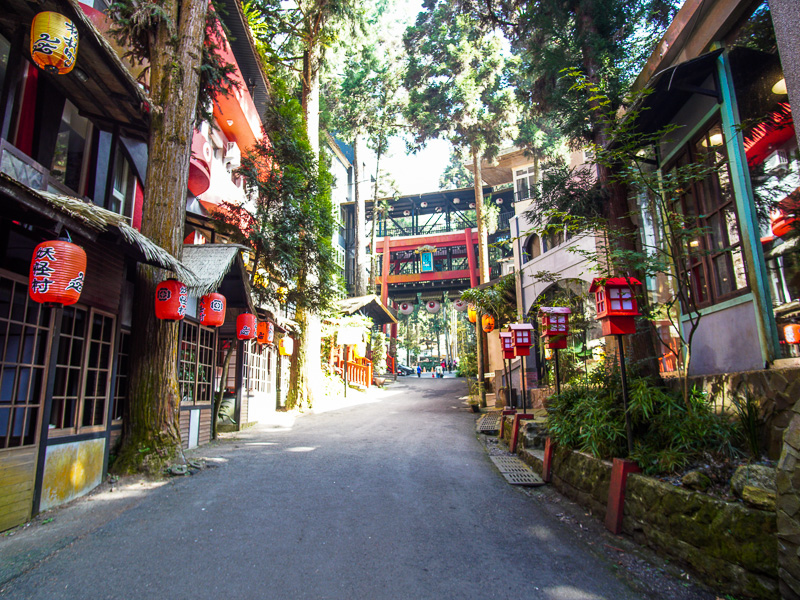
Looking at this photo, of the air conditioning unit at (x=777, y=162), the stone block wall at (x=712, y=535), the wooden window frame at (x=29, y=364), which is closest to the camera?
the stone block wall at (x=712, y=535)

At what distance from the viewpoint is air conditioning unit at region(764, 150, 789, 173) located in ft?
18.2

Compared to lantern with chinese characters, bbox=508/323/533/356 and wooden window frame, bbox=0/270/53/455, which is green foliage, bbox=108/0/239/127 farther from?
lantern with chinese characters, bbox=508/323/533/356

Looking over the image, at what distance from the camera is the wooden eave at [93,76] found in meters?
5.59

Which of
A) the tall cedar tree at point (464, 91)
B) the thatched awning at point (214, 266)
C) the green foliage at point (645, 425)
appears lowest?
the green foliage at point (645, 425)

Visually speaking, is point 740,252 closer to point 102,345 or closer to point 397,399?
point 102,345

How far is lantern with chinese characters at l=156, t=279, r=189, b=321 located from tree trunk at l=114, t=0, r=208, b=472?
10.6 inches

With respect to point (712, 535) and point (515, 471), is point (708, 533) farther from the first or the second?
point (515, 471)

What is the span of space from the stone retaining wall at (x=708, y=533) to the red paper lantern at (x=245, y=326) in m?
8.02

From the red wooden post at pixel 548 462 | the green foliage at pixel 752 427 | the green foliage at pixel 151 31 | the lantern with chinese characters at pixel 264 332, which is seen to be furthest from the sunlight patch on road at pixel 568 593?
the lantern with chinese characters at pixel 264 332

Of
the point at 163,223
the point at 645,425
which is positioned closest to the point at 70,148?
the point at 163,223

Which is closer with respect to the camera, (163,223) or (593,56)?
(163,223)

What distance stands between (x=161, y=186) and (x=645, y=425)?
297 inches

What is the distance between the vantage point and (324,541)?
4.59 metres

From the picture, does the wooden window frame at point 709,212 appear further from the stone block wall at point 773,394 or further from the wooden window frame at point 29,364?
the wooden window frame at point 29,364
